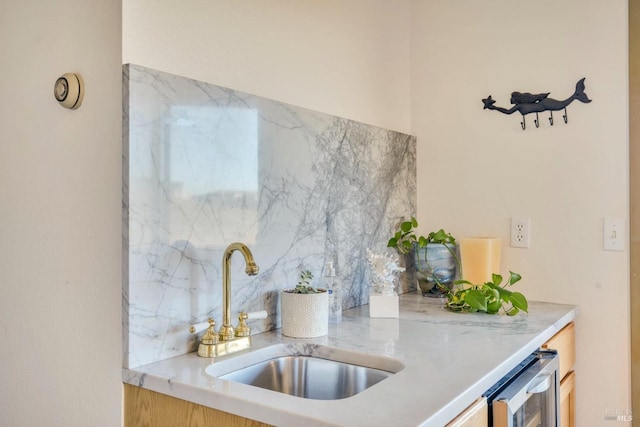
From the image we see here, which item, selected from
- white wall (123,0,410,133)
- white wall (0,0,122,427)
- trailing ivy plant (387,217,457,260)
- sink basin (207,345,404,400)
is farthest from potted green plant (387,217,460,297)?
white wall (0,0,122,427)

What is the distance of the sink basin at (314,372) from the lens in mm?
1296

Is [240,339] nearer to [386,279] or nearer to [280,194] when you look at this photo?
[280,194]

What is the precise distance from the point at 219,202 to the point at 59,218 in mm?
392

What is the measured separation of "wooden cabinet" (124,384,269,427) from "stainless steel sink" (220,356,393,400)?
0.65 feet

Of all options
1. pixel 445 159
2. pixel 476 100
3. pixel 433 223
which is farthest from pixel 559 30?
pixel 433 223

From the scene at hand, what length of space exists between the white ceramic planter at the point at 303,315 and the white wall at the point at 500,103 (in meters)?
0.62

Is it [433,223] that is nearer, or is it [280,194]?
[280,194]

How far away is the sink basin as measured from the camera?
130 centimetres

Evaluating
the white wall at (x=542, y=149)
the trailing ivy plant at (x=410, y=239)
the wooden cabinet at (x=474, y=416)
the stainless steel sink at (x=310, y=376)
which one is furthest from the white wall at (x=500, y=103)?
the wooden cabinet at (x=474, y=416)

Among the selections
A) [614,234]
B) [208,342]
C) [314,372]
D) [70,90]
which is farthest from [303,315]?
[614,234]

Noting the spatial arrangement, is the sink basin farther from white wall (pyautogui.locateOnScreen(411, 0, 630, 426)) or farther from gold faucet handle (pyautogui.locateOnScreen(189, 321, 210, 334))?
white wall (pyautogui.locateOnScreen(411, 0, 630, 426))

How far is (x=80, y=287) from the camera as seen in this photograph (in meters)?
1.26

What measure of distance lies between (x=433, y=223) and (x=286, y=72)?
1.00 metres

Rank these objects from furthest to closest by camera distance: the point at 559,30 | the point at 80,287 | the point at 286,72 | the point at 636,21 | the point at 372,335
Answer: the point at 559,30
the point at 636,21
the point at 286,72
the point at 372,335
the point at 80,287
